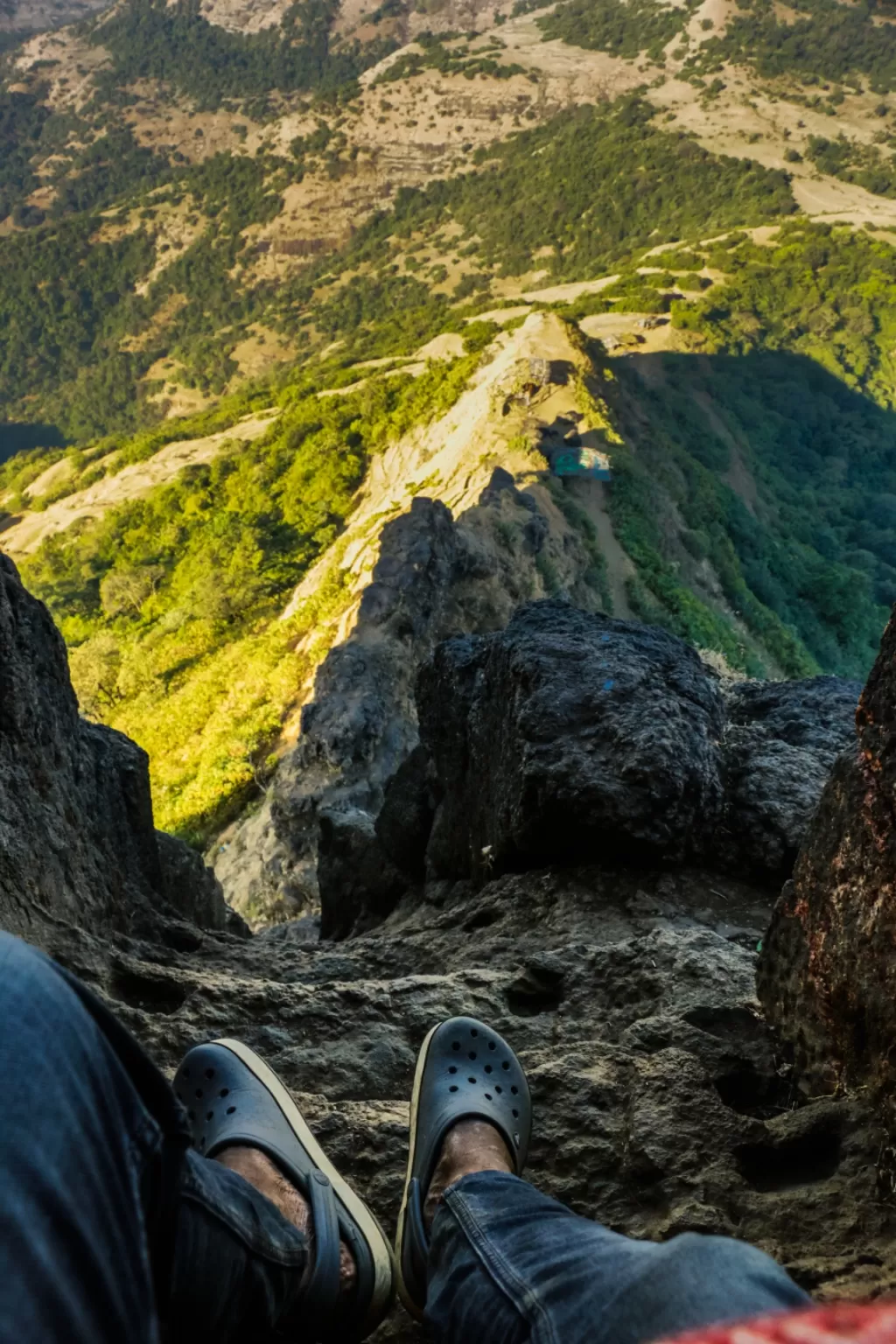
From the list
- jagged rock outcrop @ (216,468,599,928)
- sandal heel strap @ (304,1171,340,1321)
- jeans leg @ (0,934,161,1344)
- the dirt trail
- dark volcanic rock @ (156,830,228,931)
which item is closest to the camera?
jeans leg @ (0,934,161,1344)

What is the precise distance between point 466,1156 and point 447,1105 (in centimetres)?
16

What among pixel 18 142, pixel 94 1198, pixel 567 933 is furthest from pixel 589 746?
pixel 18 142

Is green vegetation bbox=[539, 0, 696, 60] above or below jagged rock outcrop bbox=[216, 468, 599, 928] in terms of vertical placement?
above

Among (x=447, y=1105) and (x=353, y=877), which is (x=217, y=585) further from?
(x=447, y=1105)

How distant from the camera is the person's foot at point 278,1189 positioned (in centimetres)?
210

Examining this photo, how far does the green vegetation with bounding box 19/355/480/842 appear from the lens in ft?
75.7

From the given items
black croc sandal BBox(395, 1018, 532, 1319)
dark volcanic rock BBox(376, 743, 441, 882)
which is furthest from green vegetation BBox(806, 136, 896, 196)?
black croc sandal BBox(395, 1018, 532, 1319)

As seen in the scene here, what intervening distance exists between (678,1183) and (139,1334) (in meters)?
1.52

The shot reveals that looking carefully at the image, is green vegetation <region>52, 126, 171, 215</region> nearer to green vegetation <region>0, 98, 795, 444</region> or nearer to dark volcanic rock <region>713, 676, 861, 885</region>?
green vegetation <region>0, 98, 795, 444</region>

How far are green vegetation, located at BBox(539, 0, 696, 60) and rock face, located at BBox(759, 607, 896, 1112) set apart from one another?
157725 mm

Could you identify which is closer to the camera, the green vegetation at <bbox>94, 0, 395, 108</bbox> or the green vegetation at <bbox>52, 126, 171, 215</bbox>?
the green vegetation at <bbox>52, 126, 171, 215</bbox>

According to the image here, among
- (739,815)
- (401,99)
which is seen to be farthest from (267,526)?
(401,99)

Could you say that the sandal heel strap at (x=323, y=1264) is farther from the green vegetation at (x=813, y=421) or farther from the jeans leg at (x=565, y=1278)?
the green vegetation at (x=813, y=421)

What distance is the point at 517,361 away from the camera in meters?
38.6
